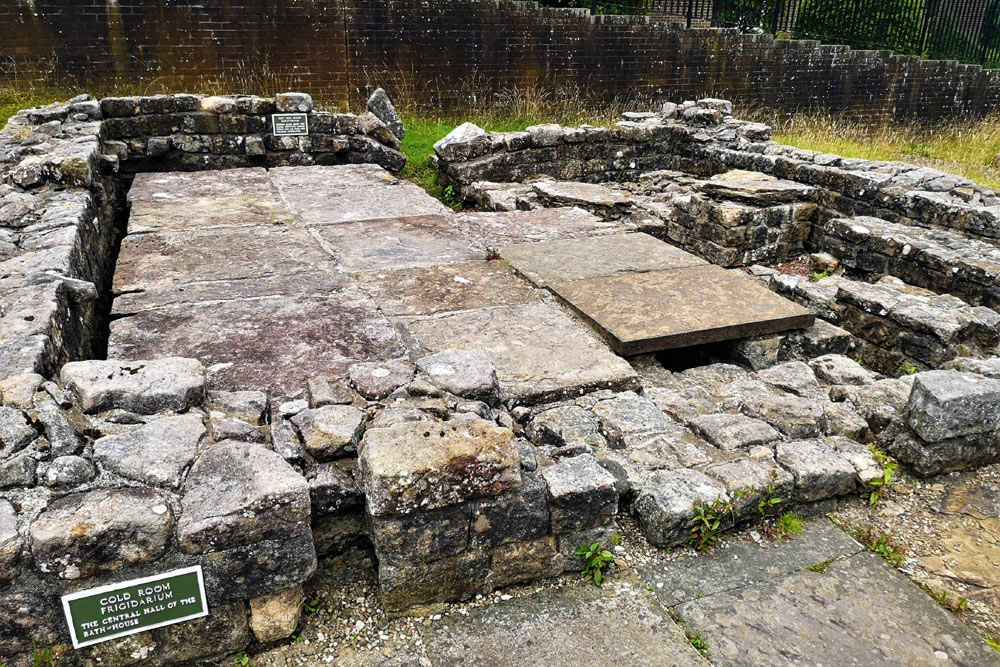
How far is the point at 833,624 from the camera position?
214cm

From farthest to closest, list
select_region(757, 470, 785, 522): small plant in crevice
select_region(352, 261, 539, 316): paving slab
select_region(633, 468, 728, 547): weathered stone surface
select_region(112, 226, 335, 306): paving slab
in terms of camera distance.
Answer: select_region(112, 226, 335, 306): paving slab, select_region(352, 261, 539, 316): paving slab, select_region(757, 470, 785, 522): small plant in crevice, select_region(633, 468, 728, 547): weathered stone surface

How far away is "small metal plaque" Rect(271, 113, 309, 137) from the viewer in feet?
22.1

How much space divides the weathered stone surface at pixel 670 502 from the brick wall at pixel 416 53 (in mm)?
9790

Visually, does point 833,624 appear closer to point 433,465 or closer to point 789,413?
point 789,413

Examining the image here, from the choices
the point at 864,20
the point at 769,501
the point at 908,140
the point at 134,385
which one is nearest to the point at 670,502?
the point at 769,501

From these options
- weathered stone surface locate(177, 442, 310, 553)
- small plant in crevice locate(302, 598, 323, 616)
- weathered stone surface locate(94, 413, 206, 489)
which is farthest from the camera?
small plant in crevice locate(302, 598, 323, 616)

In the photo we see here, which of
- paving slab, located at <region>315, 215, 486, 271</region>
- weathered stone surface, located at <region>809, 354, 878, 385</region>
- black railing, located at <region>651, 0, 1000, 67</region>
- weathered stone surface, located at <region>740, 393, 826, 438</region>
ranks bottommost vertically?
weathered stone surface, located at <region>809, 354, 878, 385</region>

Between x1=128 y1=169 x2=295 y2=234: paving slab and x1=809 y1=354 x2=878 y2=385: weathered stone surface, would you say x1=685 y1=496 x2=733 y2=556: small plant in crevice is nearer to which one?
x1=809 y1=354 x2=878 y2=385: weathered stone surface

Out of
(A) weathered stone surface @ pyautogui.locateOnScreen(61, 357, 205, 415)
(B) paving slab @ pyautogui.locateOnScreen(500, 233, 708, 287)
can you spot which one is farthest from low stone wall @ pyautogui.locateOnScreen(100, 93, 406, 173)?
(A) weathered stone surface @ pyautogui.locateOnScreen(61, 357, 205, 415)

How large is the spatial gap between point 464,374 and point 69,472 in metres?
1.31

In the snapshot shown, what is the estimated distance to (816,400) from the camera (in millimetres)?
3180

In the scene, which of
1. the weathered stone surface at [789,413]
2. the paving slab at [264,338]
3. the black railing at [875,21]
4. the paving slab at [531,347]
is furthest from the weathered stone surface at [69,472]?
the black railing at [875,21]

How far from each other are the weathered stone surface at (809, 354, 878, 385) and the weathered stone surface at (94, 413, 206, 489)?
9.73ft

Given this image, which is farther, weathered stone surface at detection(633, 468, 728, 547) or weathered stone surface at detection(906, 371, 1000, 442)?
weathered stone surface at detection(906, 371, 1000, 442)
